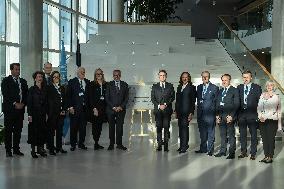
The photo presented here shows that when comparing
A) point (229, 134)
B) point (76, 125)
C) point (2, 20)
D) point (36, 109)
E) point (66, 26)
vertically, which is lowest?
point (229, 134)

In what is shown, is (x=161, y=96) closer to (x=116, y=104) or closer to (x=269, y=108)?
(x=116, y=104)

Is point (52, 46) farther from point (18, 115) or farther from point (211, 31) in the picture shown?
point (211, 31)

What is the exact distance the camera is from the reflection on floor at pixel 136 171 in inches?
265

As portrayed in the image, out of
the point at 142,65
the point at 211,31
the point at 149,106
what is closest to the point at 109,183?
the point at 149,106

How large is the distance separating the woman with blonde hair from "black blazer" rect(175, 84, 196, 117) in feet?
4.85

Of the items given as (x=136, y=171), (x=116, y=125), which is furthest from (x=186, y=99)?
(x=136, y=171)

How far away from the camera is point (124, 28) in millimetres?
21484

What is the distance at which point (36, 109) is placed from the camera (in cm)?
890

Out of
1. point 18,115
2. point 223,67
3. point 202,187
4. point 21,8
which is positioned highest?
point 21,8

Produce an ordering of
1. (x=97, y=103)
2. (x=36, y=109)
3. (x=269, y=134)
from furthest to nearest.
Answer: (x=97, y=103), (x=36, y=109), (x=269, y=134)

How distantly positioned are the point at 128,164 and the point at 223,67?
9.83 metres

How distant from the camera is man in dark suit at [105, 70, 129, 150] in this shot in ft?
32.8

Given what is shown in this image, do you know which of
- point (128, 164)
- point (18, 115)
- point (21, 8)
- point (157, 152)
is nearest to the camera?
point (128, 164)

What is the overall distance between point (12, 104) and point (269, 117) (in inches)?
184
